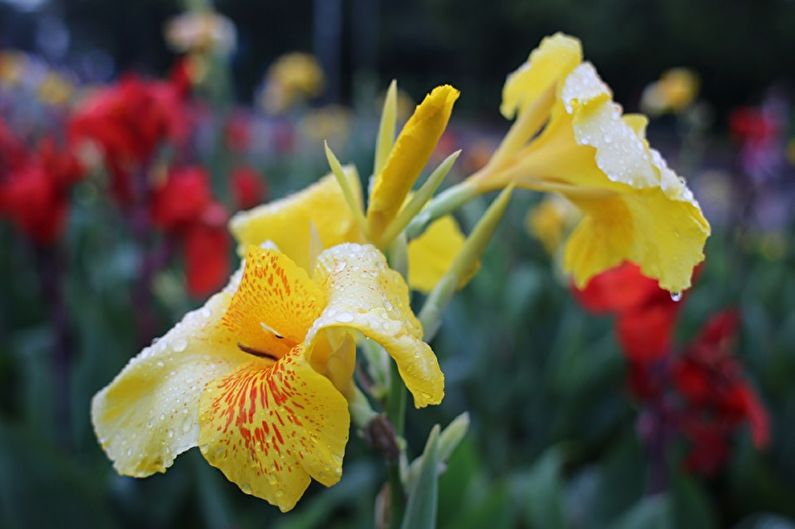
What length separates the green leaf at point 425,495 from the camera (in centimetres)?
48

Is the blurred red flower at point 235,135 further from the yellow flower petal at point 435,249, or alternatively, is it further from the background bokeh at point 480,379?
the yellow flower petal at point 435,249

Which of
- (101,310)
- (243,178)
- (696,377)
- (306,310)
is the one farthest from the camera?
(243,178)

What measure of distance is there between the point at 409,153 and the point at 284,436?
0.18 meters

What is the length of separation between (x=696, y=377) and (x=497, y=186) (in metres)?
0.72

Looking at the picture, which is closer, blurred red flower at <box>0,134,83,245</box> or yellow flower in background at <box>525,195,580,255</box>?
blurred red flower at <box>0,134,83,245</box>

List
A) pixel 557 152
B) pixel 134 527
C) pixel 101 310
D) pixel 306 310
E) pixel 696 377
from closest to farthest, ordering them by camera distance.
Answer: pixel 306 310 → pixel 557 152 → pixel 696 377 → pixel 134 527 → pixel 101 310

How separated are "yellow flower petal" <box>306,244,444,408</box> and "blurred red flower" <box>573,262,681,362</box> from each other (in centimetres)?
67

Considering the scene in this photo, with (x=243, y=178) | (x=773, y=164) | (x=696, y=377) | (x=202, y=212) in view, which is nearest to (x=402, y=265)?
(x=696, y=377)

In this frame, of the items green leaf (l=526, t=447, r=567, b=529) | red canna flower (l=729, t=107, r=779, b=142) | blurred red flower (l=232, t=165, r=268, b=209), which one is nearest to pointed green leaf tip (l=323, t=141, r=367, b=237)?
green leaf (l=526, t=447, r=567, b=529)

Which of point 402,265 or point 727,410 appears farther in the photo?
point 727,410

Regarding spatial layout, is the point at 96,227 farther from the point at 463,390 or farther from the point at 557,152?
the point at 557,152

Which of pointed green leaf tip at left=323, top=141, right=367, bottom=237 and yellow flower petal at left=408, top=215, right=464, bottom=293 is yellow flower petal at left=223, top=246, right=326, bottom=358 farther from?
yellow flower petal at left=408, top=215, right=464, bottom=293

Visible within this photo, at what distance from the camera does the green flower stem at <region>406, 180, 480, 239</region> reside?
20.8 inches

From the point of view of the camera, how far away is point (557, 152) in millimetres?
551
